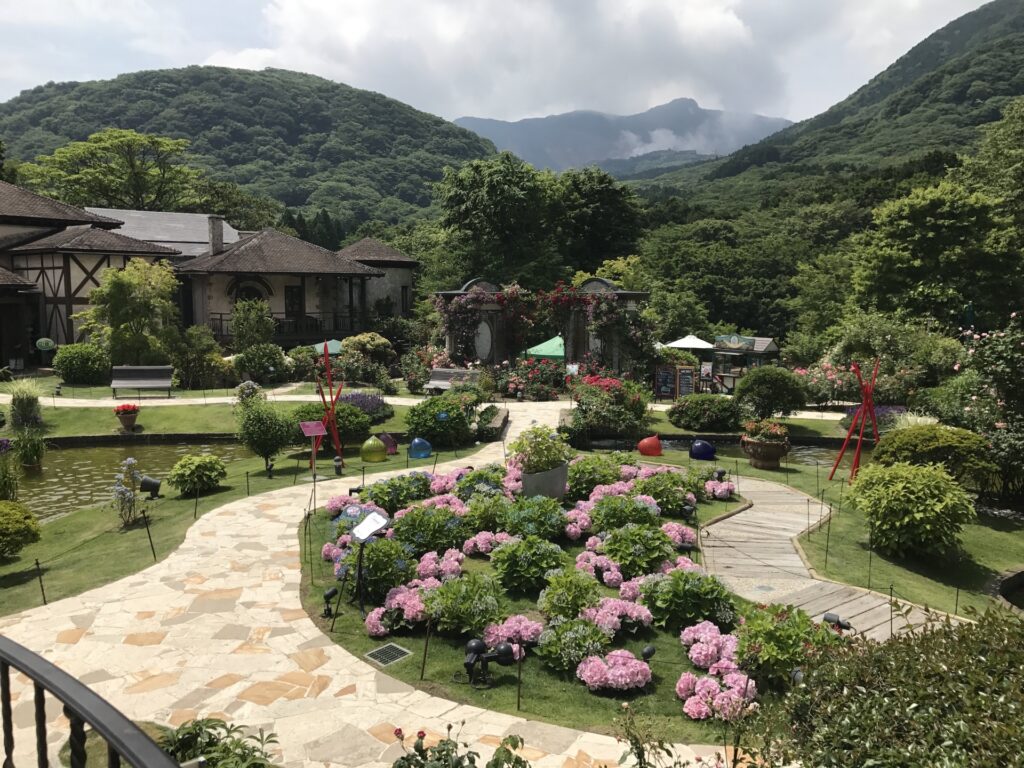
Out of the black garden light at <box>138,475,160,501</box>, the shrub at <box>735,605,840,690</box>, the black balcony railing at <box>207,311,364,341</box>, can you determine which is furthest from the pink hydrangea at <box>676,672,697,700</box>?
the black balcony railing at <box>207,311,364,341</box>

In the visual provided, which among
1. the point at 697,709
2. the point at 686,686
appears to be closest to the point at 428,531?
the point at 686,686

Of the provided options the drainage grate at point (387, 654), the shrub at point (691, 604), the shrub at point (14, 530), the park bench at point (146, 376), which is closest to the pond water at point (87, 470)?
the shrub at point (14, 530)

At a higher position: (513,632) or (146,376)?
(146,376)

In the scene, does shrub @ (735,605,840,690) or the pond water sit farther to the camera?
the pond water

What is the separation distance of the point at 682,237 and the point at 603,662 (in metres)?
52.4

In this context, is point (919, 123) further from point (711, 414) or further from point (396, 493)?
point (396, 493)

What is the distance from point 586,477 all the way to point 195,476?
24.7 feet

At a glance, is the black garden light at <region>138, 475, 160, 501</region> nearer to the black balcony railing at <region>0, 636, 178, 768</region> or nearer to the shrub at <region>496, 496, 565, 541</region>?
the shrub at <region>496, 496, 565, 541</region>

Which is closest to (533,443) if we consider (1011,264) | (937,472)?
(937,472)

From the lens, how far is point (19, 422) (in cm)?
1950

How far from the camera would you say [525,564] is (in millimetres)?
8891

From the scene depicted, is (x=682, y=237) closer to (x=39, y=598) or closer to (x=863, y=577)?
(x=863, y=577)

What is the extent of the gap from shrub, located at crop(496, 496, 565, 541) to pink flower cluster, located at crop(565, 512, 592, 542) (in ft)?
0.36

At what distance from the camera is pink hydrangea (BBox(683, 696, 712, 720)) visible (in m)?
6.18
